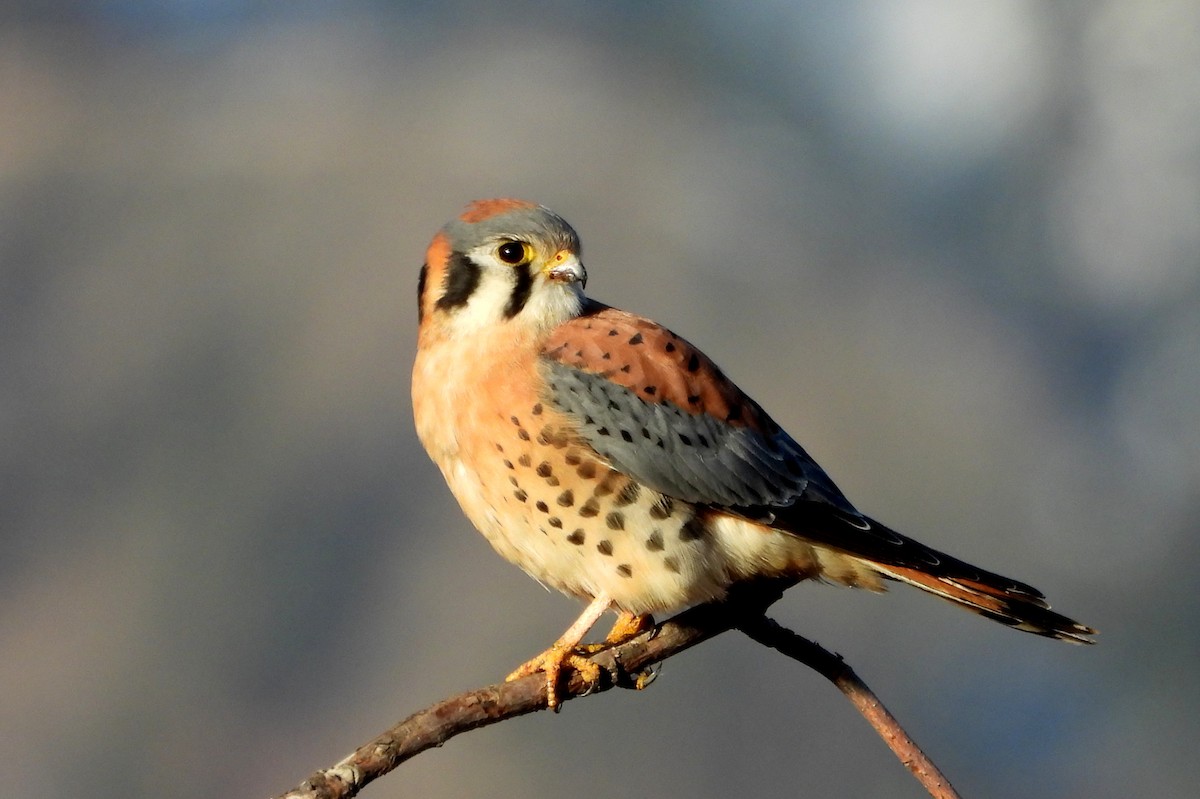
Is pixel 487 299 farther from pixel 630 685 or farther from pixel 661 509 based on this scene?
pixel 630 685

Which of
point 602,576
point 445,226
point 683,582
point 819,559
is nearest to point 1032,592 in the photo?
point 819,559

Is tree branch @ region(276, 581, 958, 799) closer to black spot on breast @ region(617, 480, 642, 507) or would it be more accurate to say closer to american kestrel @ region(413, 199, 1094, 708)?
american kestrel @ region(413, 199, 1094, 708)

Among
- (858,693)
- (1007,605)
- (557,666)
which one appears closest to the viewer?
(858,693)

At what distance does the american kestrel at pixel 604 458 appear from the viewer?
2.25 m

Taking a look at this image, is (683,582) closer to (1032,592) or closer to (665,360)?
(665,360)

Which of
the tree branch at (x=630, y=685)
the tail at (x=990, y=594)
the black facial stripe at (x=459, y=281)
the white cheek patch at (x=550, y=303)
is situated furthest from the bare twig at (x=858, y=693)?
the black facial stripe at (x=459, y=281)

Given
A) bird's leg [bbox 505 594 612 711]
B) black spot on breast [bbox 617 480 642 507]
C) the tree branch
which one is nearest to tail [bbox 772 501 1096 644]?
the tree branch

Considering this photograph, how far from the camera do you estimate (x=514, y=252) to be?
2.38 meters

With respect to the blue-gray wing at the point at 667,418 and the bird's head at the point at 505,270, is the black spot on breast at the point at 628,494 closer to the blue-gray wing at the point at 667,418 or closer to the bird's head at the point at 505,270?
the blue-gray wing at the point at 667,418

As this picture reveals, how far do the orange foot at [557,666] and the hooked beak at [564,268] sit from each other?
661mm

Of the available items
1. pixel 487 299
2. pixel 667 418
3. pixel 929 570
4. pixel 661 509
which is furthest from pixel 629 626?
pixel 487 299

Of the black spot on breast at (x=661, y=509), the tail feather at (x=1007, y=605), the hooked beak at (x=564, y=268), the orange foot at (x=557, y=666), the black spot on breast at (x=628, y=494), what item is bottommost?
the orange foot at (x=557, y=666)

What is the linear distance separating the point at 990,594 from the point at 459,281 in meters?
1.10

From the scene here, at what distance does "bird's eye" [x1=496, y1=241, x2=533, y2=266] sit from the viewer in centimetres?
237
